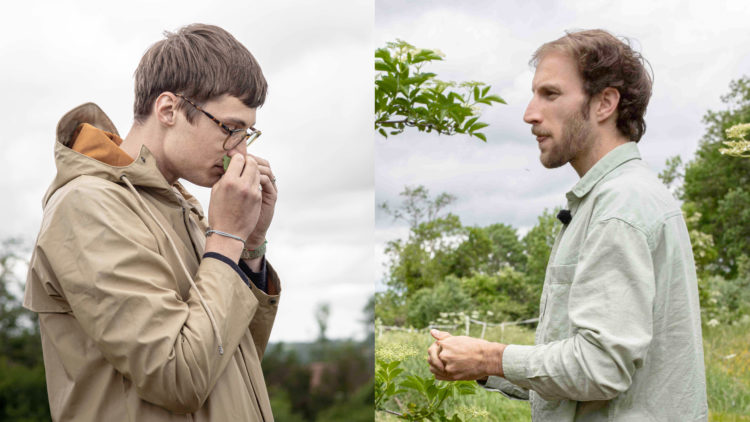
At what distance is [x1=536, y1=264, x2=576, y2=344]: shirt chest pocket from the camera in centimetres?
133

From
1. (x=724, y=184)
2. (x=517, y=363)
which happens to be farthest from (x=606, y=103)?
(x=724, y=184)

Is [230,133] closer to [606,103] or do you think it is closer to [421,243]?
[606,103]

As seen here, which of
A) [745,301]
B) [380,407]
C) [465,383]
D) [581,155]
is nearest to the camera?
[581,155]

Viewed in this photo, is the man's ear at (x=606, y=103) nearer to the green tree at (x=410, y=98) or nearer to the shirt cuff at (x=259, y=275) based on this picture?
the shirt cuff at (x=259, y=275)

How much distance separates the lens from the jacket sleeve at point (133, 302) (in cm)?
103

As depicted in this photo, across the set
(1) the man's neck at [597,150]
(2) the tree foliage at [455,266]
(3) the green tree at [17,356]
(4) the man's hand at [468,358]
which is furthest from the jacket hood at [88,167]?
(3) the green tree at [17,356]

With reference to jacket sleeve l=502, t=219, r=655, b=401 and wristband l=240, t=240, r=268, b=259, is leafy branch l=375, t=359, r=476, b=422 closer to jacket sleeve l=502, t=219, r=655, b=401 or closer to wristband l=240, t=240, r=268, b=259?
wristband l=240, t=240, r=268, b=259

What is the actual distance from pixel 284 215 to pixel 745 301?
4234mm

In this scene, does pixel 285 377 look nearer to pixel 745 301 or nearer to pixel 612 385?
pixel 745 301

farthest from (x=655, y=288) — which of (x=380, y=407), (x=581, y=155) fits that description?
(x=380, y=407)

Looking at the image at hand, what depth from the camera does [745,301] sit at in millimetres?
3996

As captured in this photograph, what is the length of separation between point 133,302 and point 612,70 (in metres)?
1.11

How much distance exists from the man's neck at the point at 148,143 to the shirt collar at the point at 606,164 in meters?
0.86

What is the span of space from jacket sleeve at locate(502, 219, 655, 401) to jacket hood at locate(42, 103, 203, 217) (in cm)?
79
